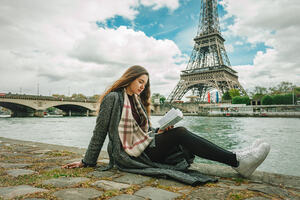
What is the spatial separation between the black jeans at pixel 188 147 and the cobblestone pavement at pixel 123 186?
→ 9.7 inches

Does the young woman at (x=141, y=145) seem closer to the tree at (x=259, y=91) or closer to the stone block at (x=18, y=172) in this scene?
the stone block at (x=18, y=172)

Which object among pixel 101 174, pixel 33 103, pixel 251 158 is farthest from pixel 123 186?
pixel 33 103

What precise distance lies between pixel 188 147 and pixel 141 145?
49 cm

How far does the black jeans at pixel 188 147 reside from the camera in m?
2.22

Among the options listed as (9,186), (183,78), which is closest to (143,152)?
(9,186)

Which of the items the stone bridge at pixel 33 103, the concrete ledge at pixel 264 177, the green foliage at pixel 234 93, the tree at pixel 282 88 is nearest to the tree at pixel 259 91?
the tree at pixel 282 88

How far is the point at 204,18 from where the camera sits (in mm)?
49281

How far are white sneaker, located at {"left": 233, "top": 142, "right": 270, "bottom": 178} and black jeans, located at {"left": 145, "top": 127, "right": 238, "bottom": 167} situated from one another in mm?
57

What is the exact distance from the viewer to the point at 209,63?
48438 millimetres

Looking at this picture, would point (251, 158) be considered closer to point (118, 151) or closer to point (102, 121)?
point (118, 151)

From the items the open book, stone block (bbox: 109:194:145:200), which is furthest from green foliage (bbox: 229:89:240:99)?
stone block (bbox: 109:194:145:200)

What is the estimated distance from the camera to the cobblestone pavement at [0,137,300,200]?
5.69 ft

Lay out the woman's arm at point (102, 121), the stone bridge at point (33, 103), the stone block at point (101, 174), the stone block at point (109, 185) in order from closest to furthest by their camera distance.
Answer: the stone block at point (109, 185)
the stone block at point (101, 174)
the woman's arm at point (102, 121)
the stone bridge at point (33, 103)

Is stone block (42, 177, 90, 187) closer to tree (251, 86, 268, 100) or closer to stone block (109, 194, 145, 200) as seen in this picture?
stone block (109, 194, 145, 200)
